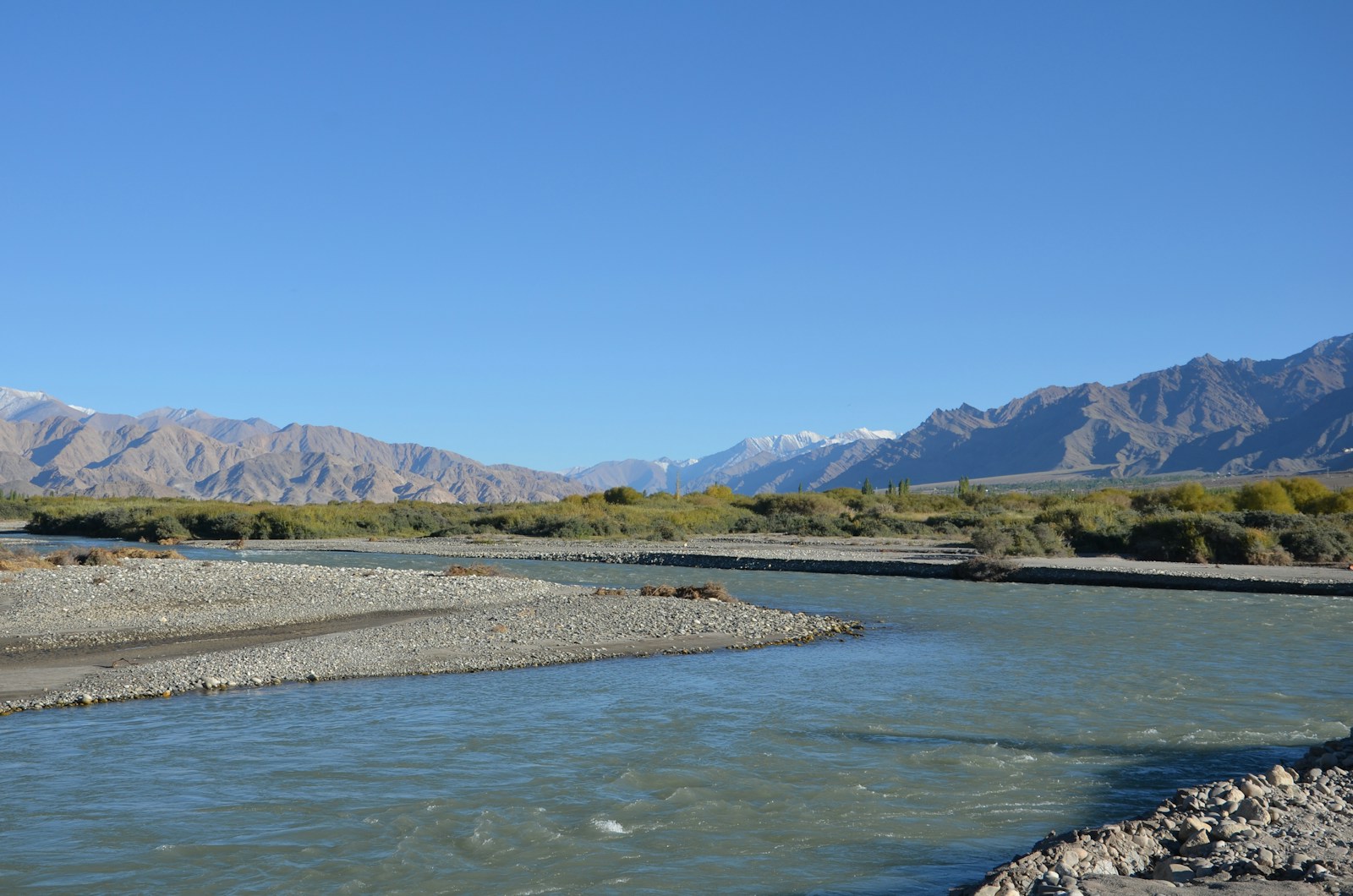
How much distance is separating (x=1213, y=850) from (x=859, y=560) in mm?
30068

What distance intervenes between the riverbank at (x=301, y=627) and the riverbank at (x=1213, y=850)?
10391 millimetres

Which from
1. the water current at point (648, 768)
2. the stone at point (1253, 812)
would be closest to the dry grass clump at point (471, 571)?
the water current at point (648, 768)

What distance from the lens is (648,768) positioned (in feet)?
34.7

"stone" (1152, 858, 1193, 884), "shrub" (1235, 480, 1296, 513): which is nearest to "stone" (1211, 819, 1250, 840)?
"stone" (1152, 858, 1193, 884)

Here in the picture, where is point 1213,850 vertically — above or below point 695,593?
below

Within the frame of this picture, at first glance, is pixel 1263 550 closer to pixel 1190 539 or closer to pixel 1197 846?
pixel 1190 539

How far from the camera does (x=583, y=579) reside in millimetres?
32438

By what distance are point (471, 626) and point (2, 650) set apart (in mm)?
7374

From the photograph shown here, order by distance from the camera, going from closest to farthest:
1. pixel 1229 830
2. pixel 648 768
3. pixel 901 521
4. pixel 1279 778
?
pixel 1229 830 < pixel 1279 778 < pixel 648 768 < pixel 901 521

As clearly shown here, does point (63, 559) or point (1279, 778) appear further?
point (63, 559)

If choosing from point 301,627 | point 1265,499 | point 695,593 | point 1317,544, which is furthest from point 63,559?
point 1265,499

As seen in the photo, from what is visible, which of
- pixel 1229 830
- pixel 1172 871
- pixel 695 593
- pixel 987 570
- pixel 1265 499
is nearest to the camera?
pixel 1172 871

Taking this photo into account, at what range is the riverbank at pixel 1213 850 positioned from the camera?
254 inches

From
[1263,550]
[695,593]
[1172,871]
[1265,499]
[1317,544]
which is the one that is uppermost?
[1265,499]
